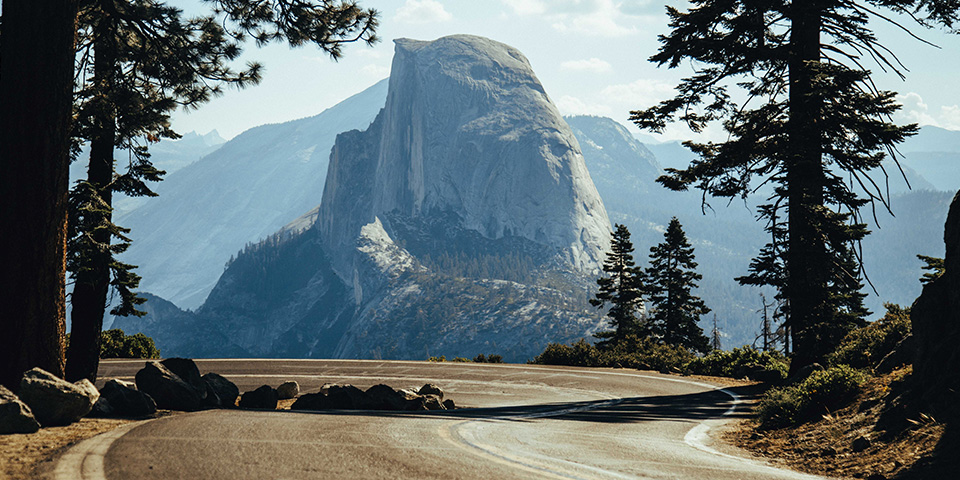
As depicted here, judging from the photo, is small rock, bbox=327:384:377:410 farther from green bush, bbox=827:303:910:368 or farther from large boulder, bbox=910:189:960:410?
green bush, bbox=827:303:910:368

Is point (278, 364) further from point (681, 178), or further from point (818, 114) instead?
point (818, 114)

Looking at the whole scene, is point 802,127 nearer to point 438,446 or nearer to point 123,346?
point 438,446

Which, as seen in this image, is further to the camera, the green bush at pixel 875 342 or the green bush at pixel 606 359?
the green bush at pixel 606 359

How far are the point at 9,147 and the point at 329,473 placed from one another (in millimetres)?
6531

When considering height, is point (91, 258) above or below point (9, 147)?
below

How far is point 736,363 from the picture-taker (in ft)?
70.4

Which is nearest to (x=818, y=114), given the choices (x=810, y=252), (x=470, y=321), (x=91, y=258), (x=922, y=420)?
(x=810, y=252)

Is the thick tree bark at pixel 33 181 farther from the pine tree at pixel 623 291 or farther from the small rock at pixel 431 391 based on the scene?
the pine tree at pixel 623 291

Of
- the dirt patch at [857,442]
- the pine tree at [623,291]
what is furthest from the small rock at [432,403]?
the pine tree at [623,291]

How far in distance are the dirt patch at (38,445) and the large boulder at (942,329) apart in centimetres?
887

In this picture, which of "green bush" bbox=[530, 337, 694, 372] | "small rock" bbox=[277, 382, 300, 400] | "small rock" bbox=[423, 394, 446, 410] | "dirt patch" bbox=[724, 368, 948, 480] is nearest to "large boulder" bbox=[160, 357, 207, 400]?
"small rock" bbox=[277, 382, 300, 400]

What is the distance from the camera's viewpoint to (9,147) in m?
8.49

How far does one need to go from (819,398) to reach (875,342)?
3.16m

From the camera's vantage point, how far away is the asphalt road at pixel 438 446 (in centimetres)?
560
